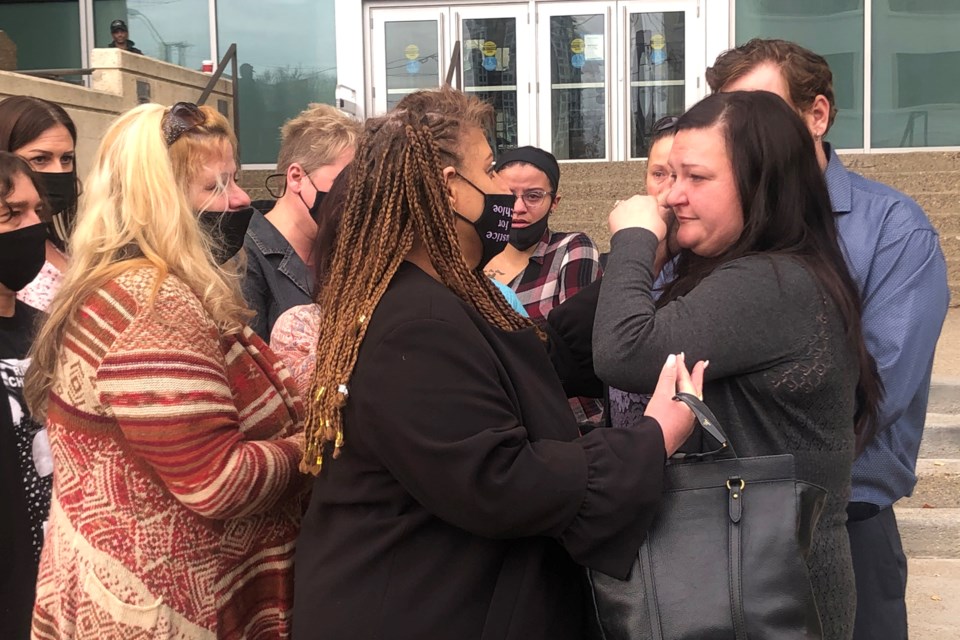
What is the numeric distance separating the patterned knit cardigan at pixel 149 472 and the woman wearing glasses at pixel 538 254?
7.39 ft

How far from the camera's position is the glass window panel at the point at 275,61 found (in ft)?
46.7

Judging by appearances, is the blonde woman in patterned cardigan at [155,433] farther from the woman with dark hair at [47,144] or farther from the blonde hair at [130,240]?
the woman with dark hair at [47,144]

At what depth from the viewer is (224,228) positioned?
103 inches

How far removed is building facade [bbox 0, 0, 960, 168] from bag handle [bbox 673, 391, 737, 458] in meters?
11.3

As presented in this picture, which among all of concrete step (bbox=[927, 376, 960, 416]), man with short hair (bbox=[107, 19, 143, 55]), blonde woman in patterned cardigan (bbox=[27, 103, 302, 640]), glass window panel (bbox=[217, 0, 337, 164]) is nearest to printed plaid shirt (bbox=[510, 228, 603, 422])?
blonde woman in patterned cardigan (bbox=[27, 103, 302, 640])

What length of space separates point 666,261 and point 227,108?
12595 mm

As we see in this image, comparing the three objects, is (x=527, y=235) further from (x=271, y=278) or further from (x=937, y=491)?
(x=937, y=491)

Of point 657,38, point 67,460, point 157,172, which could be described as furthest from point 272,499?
point 657,38

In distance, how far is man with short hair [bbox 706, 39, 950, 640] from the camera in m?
2.58

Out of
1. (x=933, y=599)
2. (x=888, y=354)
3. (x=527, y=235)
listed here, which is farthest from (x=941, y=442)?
(x=888, y=354)

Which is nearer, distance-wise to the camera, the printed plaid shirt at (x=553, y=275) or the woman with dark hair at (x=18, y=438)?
the woman with dark hair at (x=18, y=438)

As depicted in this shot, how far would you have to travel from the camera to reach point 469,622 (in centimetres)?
185

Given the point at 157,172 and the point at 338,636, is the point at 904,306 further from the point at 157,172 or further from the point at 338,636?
the point at 157,172

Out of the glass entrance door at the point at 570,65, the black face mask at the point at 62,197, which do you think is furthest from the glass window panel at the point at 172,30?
the black face mask at the point at 62,197
